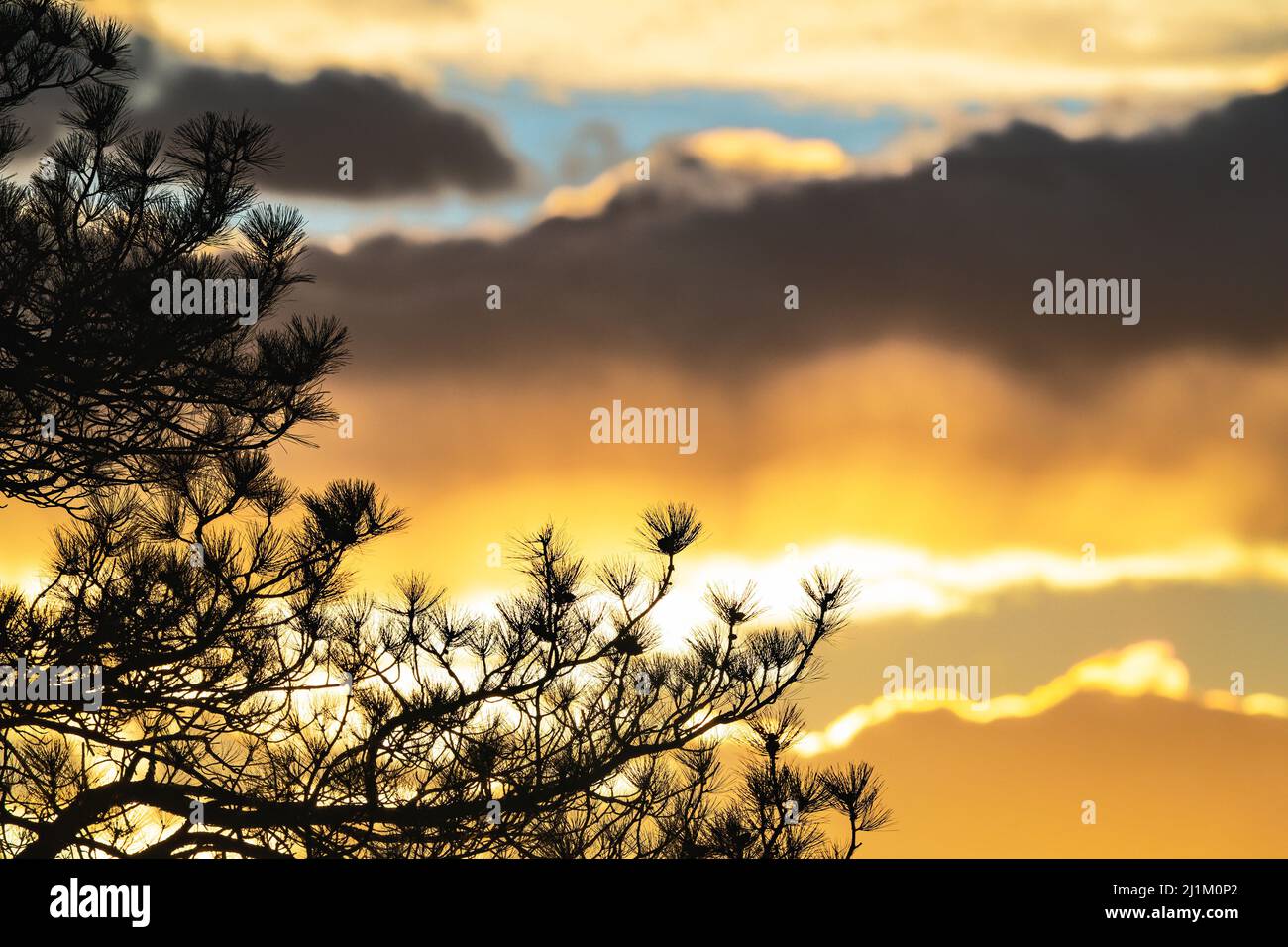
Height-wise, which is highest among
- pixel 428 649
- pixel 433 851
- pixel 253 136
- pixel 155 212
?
pixel 253 136

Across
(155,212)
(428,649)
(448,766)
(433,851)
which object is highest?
(155,212)

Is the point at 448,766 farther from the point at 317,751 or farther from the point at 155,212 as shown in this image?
the point at 155,212

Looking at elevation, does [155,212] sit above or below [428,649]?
above

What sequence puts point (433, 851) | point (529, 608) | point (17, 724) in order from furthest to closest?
point (529, 608) → point (433, 851) → point (17, 724)

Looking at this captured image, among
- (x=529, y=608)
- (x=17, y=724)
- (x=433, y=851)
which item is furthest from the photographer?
(x=529, y=608)

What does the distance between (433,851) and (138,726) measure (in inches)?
40.7

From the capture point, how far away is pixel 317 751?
12.6ft
